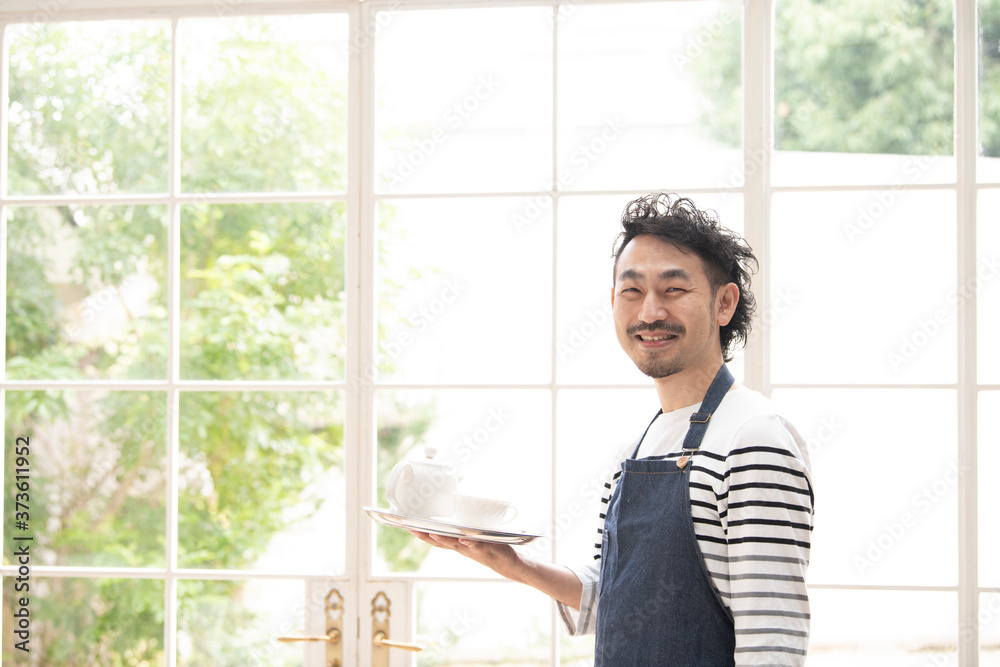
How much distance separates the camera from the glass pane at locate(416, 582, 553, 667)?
521 centimetres

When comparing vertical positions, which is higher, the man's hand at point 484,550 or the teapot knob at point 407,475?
the teapot knob at point 407,475

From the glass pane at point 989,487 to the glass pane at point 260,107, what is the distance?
11.3 feet

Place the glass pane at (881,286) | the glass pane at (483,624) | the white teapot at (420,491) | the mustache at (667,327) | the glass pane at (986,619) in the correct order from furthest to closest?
the glass pane at (483,624), the glass pane at (881,286), the glass pane at (986,619), the white teapot at (420,491), the mustache at (667,327)

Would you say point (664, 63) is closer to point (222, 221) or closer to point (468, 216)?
point (468, 216)

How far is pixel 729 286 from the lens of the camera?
128 cm

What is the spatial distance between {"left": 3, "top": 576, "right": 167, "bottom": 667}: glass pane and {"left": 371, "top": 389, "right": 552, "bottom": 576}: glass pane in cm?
146

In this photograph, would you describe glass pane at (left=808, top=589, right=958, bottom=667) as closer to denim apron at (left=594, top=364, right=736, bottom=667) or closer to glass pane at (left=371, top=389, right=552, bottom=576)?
denim apron at (left=594, top=364, right=736, bottom=667)

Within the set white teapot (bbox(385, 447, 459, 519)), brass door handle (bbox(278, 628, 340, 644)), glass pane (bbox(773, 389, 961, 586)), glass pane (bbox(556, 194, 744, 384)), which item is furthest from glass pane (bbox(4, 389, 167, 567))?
glass pane (bbox(773, 389, 961, 586))

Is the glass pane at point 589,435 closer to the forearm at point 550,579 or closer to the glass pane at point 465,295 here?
the glass pane at point 465,295

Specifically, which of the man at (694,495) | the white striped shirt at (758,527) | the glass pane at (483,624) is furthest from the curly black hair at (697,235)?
the glass pane at (483,624)

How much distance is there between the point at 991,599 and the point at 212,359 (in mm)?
3638

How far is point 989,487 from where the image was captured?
1.90m

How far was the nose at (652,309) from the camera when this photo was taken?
1.22 meters

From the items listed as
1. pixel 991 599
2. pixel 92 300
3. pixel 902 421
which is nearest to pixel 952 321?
pixel 902 421
